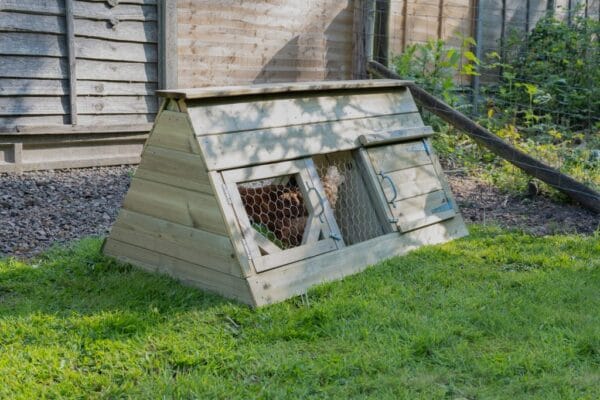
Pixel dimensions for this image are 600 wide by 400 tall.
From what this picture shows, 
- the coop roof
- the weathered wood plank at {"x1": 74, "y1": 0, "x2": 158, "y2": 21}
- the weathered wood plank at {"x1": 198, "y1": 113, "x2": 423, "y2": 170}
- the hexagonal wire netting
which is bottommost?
the hexagonal wire netting

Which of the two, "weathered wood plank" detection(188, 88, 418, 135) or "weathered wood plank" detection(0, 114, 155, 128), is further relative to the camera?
"weathered wood plank" detection(0, 114, 155, 128)

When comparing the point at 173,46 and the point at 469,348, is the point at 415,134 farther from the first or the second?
the point at 173,46

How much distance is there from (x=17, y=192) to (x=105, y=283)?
246cm

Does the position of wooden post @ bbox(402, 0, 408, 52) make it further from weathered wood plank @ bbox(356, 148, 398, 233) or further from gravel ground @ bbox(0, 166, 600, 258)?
weathered wood plank @ bbox(356, 148, 398, 233)

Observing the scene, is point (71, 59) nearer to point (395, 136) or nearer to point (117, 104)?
point (117, 104)

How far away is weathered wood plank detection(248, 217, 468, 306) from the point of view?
4109mm

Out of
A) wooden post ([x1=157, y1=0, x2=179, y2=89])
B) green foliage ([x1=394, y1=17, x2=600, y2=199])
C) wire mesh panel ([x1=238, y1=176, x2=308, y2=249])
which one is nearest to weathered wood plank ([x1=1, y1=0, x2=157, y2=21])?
wooden post ([x1=157, y1=0, x2=179, y2=89])

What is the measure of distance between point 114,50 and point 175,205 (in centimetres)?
374

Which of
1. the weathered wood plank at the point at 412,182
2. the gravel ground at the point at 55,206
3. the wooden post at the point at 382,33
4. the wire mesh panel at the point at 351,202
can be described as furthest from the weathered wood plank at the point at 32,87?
the weathered wood plank at the point at 412,182

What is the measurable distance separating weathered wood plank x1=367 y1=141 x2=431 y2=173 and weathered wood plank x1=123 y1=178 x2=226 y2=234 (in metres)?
1.39

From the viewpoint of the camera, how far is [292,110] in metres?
4.77

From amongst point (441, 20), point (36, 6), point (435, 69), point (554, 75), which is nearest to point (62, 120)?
point (36, 6)

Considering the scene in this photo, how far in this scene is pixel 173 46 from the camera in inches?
309

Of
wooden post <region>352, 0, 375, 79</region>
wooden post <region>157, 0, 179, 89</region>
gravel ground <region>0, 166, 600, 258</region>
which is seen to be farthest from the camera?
wooden post <region>352, 0, 375, 79</region>
